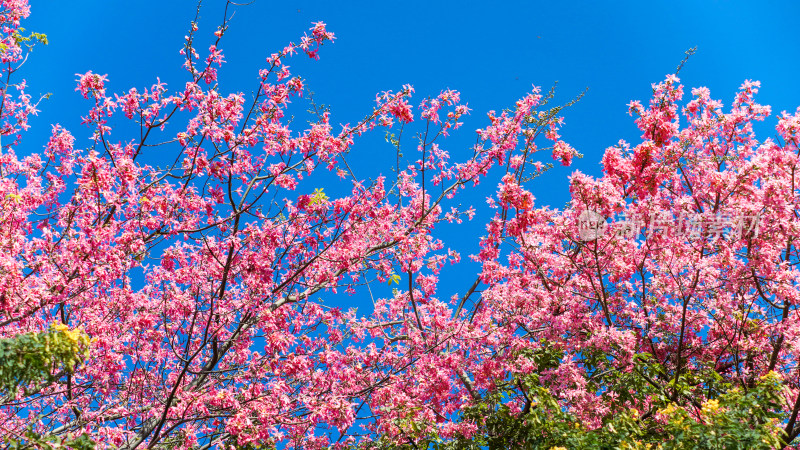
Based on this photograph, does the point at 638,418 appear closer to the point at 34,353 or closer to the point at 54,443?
the point at 54,443

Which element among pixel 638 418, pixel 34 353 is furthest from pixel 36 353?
pixel 638 418

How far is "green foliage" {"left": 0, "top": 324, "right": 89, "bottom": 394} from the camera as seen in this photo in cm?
526

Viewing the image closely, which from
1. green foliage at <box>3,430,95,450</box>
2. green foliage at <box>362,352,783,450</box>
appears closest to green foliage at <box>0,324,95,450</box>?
green foliage at <box>3,430,95,450</box>

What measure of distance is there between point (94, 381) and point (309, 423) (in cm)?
351

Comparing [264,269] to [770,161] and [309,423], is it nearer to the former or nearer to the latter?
[309,423]

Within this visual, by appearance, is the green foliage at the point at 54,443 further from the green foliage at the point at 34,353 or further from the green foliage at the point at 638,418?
the green foliage at the point at 638,418

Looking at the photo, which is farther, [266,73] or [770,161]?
[266,73]

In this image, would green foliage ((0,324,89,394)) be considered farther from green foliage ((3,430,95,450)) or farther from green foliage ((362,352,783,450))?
green foliage ((362,352,783,450))

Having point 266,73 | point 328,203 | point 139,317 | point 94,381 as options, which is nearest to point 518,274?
point 328,203

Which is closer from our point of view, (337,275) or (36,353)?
(36,353)

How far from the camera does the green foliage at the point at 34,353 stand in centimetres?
526

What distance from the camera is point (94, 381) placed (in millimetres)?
10250

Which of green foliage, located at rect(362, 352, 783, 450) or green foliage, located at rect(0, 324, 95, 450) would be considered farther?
green foliage, located at rect(362, 352, 783, 450)

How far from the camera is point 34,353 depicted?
17.4ft
